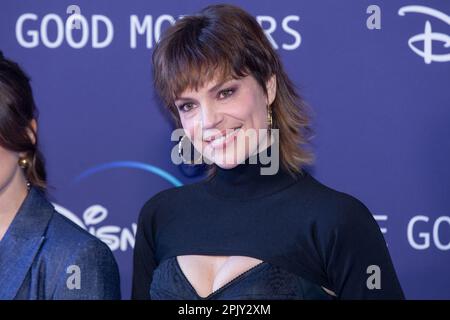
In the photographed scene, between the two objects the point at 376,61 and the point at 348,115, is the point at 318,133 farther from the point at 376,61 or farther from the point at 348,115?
the point at 376,61

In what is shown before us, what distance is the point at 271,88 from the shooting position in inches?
84.6

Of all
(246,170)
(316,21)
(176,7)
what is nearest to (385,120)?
(316,21)

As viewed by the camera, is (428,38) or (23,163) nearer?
(23,163)

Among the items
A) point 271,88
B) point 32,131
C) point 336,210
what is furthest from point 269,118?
point 32,131

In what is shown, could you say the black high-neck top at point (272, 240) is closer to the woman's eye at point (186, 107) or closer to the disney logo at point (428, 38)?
the woman's eye at point (186, 107)

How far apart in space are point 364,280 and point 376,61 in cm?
86

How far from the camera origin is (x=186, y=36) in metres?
2.04

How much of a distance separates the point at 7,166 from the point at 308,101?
1018 mm

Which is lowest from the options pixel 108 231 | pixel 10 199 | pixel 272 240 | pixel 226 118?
pixel 108 231

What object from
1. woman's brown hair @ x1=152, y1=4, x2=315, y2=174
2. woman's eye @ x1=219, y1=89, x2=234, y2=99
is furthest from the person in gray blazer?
woman's eye @ x1=219, y1=89, x2=234, y2=99

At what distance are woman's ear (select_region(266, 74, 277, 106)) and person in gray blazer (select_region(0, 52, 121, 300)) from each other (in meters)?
0.62

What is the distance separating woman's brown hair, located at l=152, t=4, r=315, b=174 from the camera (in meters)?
2.00

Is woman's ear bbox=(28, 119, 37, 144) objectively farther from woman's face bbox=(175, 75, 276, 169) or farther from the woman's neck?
woman's face bbox=(175, 75, 276, 169)

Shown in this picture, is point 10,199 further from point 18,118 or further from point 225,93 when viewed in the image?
point 225,93
